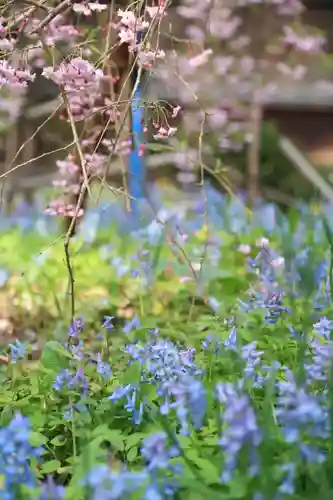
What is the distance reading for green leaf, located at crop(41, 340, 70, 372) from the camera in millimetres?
1554

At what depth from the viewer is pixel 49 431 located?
1481mm

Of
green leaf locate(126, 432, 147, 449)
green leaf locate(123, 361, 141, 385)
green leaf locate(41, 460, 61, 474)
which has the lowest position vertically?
green leaf locate(41, 460, 61, 474)

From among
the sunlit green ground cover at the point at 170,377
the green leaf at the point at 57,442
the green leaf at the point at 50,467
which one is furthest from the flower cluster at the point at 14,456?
the green leaf at the point at 57,442

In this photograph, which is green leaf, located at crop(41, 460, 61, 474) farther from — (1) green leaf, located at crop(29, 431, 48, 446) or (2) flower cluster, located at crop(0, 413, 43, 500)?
(2) flower cluster, located at crop(0, 413, 43, 500)

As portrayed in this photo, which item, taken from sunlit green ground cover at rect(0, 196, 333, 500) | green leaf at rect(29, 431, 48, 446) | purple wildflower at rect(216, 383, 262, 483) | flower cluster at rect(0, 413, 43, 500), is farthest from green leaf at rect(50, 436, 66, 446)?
purple wildflower at rect(216, 383, 262, 483)

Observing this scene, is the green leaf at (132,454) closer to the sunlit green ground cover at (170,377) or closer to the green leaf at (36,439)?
the sunlit green ground cover at (170,377)

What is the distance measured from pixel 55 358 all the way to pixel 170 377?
0.43 m

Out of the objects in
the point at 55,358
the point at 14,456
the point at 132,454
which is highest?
the point at 14,456

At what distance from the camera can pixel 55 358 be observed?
1.61 m

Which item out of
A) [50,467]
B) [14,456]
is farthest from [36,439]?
[14,456]

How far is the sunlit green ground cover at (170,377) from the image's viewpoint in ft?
3.09

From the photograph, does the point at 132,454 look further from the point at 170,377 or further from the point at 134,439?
the point at 170,377

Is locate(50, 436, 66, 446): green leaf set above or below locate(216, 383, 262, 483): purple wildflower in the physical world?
below

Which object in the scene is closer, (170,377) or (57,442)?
(170,377)
